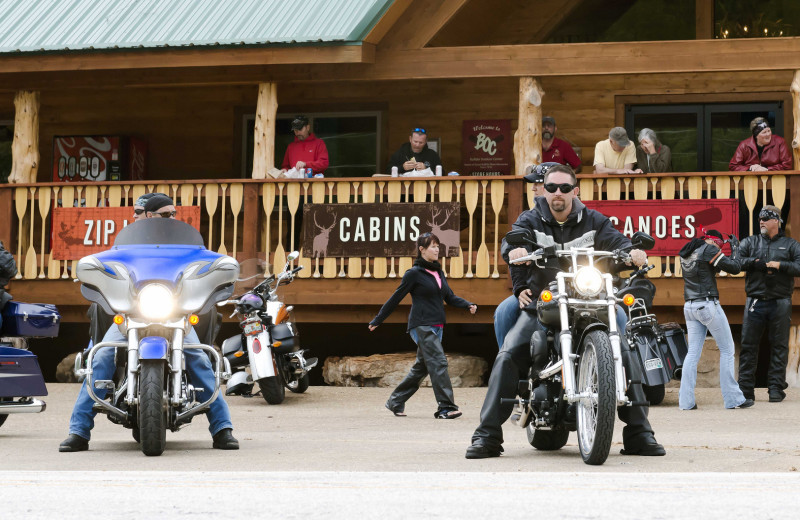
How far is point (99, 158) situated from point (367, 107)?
384 cm

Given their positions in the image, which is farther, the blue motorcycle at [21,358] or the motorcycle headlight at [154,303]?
the blue motorcycle at [21,358]

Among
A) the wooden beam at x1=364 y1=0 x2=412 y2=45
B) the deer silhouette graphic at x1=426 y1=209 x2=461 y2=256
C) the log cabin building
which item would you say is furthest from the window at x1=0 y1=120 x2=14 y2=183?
the deer silhouette graphic at x1=426 y1=209 x2=461 y2=256

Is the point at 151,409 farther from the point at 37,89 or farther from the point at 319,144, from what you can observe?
the point at 37,89

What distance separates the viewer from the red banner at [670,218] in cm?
1449

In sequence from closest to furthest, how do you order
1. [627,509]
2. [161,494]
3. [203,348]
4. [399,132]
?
[627,509], [161,494], [203,348], [399,132]

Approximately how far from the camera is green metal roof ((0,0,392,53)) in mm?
15328

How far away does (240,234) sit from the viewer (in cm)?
1845

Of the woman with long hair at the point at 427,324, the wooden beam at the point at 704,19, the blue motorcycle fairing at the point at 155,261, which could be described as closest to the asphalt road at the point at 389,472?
the woman with long hair at the point at 427,324

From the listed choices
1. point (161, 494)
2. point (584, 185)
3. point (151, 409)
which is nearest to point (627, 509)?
point (161, 494)

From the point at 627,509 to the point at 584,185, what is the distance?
10.7 meters

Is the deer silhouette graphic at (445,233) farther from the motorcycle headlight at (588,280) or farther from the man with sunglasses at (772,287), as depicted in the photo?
the motorcycle headlight at (588,280)

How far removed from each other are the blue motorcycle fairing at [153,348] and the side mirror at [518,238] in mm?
1914

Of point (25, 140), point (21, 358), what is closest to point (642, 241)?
point (21, 358)

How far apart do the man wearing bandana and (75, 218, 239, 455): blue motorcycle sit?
6382 mm
